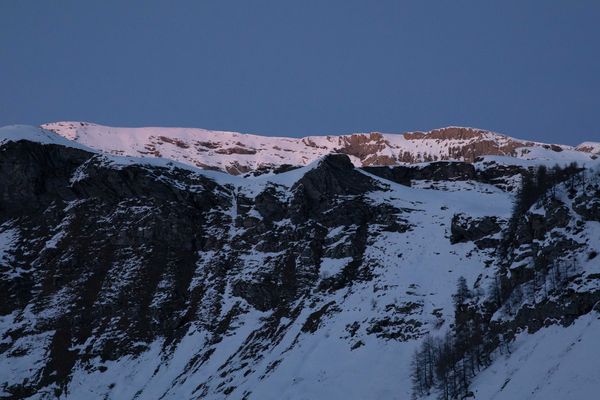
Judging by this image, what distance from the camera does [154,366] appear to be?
380ft

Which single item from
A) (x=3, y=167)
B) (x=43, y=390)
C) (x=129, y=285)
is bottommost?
(x=43, y=390)

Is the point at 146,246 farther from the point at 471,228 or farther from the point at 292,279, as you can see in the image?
the point at 471,228

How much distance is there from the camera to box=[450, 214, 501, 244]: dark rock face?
383ft

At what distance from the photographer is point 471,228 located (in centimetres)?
11831

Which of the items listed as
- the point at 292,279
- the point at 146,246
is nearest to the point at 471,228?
the point at 292,279

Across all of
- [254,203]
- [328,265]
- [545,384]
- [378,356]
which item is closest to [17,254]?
[254,203]

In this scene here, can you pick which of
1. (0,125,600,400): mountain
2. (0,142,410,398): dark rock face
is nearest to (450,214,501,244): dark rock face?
(0,125,600,400): mountain

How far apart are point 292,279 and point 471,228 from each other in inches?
1050

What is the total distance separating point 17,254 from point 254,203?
127 ft

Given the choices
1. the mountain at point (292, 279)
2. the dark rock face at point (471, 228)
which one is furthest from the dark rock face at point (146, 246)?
the dark rock face at point (471, 228)

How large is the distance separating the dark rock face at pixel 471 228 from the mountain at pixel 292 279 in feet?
0.97

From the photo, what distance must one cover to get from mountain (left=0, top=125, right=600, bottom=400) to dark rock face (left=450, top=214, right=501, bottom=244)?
30cm

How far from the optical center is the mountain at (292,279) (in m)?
90.8

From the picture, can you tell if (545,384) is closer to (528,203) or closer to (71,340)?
(528,203)
